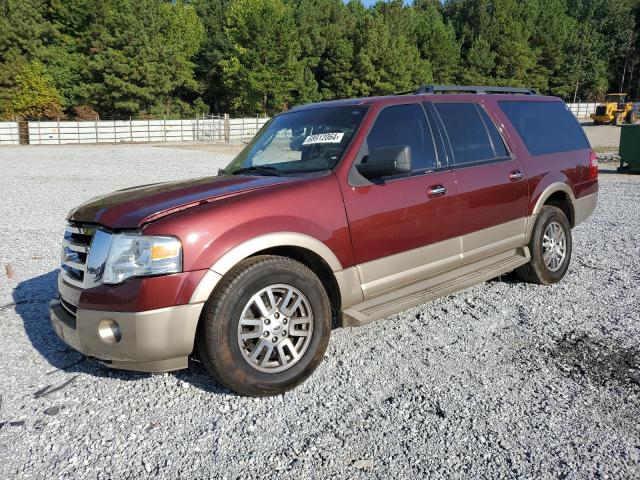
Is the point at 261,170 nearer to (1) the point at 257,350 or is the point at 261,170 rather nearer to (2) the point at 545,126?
(1) the point at 257,350

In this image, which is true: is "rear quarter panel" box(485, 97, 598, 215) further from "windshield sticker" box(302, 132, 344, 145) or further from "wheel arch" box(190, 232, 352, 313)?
"wheel arch" box(190, 232, 352, 313)

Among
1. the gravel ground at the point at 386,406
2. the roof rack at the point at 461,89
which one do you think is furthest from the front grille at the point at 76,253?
the roof rack at the point at 461,89

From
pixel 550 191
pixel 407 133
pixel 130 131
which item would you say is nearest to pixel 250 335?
pixel 407 133

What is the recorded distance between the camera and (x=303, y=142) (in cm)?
417

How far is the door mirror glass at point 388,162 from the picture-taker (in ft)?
11.7

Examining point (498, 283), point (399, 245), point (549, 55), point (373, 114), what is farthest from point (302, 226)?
point (549, 55)

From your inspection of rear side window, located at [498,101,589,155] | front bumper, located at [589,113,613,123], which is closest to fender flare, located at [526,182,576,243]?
rear side window, located at [498,101,589,155]

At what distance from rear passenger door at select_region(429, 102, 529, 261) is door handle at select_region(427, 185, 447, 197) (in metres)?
0.20

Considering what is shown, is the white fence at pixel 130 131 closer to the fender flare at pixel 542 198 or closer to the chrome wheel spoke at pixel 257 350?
the fender flare at pixel 542 198

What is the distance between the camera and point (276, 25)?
61812 millimetres

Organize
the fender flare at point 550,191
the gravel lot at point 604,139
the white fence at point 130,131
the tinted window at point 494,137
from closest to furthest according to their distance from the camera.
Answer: the tinted window at point 494,137 < the fender flare at point 550,191 < the gravel lot at point 604,139 < the white fence at point 130,131

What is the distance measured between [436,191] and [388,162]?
28.7 inches

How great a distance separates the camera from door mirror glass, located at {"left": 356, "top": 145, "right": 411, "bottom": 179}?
357cm

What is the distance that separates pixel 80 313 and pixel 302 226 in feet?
4.67
